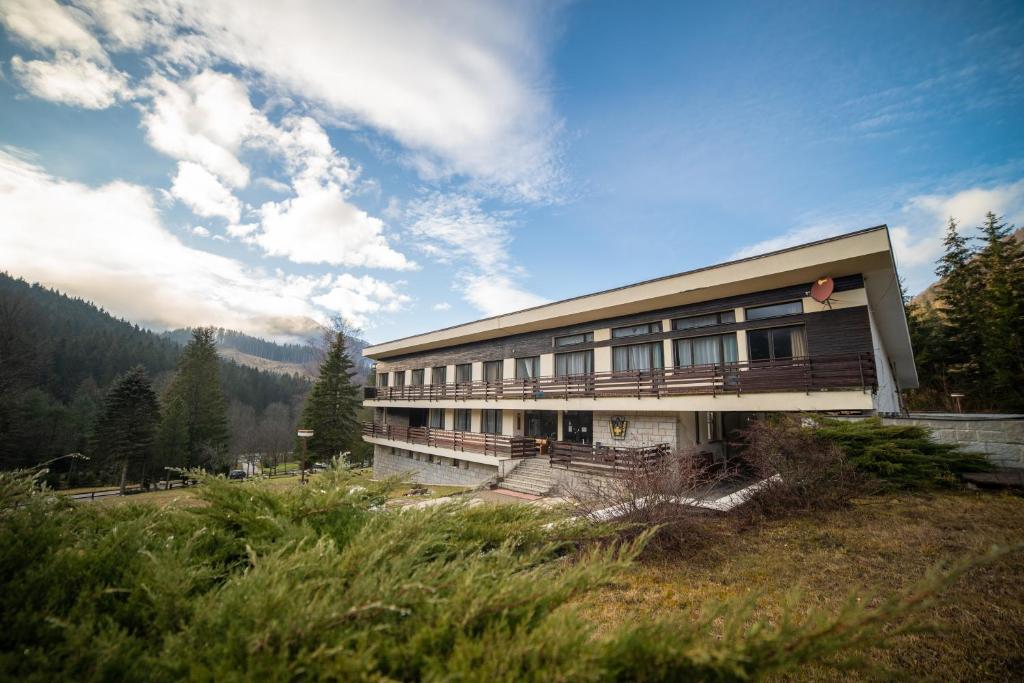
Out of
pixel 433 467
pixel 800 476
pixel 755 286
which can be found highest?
pixel 755 286

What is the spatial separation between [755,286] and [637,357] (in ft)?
17.8

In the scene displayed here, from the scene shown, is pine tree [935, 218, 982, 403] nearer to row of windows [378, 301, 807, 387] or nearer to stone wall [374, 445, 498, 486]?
row of windows [378, 301, 807, 387]

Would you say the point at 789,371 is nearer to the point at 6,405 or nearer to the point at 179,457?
the point at 6,405

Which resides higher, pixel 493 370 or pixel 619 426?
pixel 493 370

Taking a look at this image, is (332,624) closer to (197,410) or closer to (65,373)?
(197,410)

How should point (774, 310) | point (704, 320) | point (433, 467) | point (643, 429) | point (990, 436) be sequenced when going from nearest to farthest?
point (990, 436) → point (774, 310) → point (704, 320) → point (643, 429) → point (433, 467)

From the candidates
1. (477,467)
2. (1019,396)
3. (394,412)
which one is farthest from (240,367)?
(1019,396)

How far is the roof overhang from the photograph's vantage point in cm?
1231

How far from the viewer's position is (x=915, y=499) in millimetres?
8906

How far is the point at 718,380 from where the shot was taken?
14297 mm

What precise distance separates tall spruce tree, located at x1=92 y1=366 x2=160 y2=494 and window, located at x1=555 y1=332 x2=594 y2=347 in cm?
3696

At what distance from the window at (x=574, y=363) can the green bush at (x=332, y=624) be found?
17.3 meters

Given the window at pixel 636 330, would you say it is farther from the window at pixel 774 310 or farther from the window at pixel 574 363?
the window at pixel 774 310

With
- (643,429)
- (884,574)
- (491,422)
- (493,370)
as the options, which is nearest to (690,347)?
(643,429)
